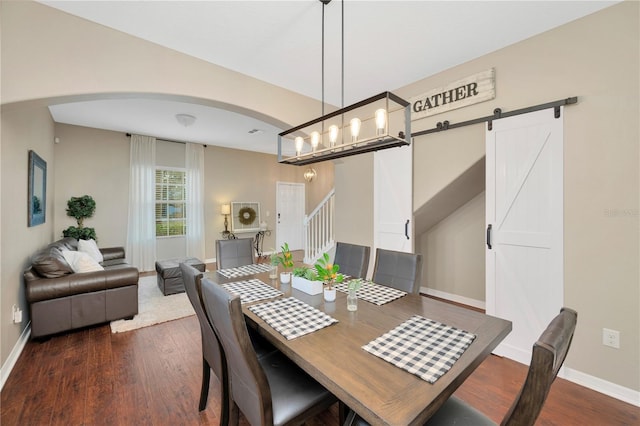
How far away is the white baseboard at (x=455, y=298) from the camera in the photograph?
12.0ft

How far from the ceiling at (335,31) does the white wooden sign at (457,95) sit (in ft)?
0.69

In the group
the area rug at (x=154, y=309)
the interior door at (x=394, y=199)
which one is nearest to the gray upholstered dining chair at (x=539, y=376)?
the interior door at (x=394, y=199)

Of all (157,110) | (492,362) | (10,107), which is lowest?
(492,362)

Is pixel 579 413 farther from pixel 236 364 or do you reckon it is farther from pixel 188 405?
pixel 188 405

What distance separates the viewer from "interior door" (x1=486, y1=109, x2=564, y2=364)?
2.30 metres

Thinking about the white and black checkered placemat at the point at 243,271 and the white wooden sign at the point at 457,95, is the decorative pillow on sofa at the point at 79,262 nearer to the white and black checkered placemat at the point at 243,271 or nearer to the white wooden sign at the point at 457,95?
the white and black checkered placemat at the point at 243,271

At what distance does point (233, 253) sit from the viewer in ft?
9.91

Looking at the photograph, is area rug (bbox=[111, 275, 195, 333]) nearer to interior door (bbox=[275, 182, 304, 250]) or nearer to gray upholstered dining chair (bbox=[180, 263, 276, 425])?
gray upholstered dining chair (bbox=[180, 263, 276, 425])

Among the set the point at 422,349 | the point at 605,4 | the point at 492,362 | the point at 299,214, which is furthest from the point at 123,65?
the point at 299,214

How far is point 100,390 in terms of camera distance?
2059 mm

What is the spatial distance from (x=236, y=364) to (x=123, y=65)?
254cm

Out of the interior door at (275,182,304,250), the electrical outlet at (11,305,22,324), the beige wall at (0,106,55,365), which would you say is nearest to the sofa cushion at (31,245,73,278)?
the beige wall at (0,106,55,365)

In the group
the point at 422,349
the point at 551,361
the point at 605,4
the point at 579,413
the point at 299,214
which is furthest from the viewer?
the point at 299,214

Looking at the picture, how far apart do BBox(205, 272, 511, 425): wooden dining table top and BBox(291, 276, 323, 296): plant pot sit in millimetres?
61
